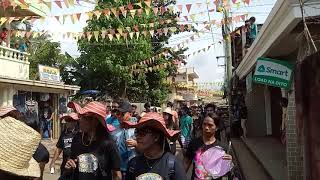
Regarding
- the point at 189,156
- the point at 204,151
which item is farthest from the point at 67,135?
the point at 204,151

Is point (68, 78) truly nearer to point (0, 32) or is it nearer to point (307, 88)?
point (0, 32)

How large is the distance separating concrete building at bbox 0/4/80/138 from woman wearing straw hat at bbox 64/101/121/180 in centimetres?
1348

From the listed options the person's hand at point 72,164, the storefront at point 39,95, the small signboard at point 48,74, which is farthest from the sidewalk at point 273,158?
the small signboard at point 48,74

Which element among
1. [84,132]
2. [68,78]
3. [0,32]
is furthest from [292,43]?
[68,78]

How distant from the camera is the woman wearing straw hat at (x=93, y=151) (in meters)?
4.25

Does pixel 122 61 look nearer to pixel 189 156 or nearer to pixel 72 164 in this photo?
pixel 189 156

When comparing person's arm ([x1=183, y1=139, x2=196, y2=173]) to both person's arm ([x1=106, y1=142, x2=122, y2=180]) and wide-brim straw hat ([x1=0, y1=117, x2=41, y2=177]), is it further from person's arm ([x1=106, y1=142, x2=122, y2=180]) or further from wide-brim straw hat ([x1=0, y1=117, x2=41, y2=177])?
wide-brim straw hat ([x1=0, y1=117, x2=41, y2=177])

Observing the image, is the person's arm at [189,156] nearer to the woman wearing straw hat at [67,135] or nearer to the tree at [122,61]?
the woman wearing straw hat at [67,135]

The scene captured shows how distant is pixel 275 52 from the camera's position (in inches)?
392

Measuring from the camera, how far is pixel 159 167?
11.4 feet

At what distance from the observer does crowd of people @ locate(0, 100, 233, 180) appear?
2023 mm

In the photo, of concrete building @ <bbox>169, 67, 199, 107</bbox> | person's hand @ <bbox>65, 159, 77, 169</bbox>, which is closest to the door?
person's hand @ <bbox>65, 159, 77, 169</bbox>

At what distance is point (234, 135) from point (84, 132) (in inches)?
593

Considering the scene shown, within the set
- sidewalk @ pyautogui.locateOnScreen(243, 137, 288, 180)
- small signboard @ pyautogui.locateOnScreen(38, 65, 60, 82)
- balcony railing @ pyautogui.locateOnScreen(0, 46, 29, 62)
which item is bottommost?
sidewalk @ pyautogui.locateOnScreen(243, 137, 288, 180)
